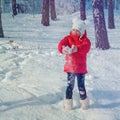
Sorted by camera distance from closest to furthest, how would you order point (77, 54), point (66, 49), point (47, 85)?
point (66, 49)
point (77, 54)
point (47, 85)

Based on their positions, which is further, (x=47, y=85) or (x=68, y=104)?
(x=47, y=85)

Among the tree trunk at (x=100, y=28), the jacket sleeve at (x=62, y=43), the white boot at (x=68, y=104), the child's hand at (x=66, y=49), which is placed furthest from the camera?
the tree trunk at (x=100, y=28)

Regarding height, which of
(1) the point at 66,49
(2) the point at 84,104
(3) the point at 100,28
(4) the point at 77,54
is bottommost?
(2) the point at 84,104

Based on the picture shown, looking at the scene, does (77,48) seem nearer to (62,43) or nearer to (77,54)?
(77,54)

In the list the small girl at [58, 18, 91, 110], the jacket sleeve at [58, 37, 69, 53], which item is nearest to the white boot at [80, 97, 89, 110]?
the small girl at [58, 18, 91, 110]

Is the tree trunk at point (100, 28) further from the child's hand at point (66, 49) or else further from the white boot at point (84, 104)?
the child's hand at point (66, 49)

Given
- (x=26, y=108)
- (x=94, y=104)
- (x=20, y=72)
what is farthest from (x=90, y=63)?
(x=26, y=108)

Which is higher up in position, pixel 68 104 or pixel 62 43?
pixel 62 43

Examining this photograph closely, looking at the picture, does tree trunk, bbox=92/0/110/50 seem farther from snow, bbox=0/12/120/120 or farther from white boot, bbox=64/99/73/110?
white boot, bbox=64/99/73/110

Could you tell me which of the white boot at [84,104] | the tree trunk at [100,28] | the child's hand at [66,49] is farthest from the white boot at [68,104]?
the tree trunk at [100,28]

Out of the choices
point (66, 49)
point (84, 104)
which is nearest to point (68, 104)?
point (84, 104)

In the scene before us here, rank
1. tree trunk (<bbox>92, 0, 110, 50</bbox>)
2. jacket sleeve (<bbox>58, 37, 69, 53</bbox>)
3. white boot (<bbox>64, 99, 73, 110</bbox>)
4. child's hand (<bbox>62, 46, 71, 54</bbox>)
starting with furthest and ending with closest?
1. tree trunk (<bbox>92, 0, 110, 50</bbox>)
2. white boot (<bbox>64, 99, 73, 110</bbox>)
3. jacket sleeve (<bbox>58, 37, 69, 53</bbox>)
4. child's hand (<bbox>62, 46, 71, 54</bbox>)

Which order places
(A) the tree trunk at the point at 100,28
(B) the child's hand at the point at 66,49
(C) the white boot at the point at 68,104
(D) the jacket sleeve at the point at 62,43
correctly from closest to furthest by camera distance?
(B) the child's hand at the point at 66,49 < (D) the jacket sleeve at the point at 62,43 < (C) the white boot at the point at 68,104 < (A) the tree trunk at the point at 100,28

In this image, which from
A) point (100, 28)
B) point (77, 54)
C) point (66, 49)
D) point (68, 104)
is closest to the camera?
point (66, 49)
